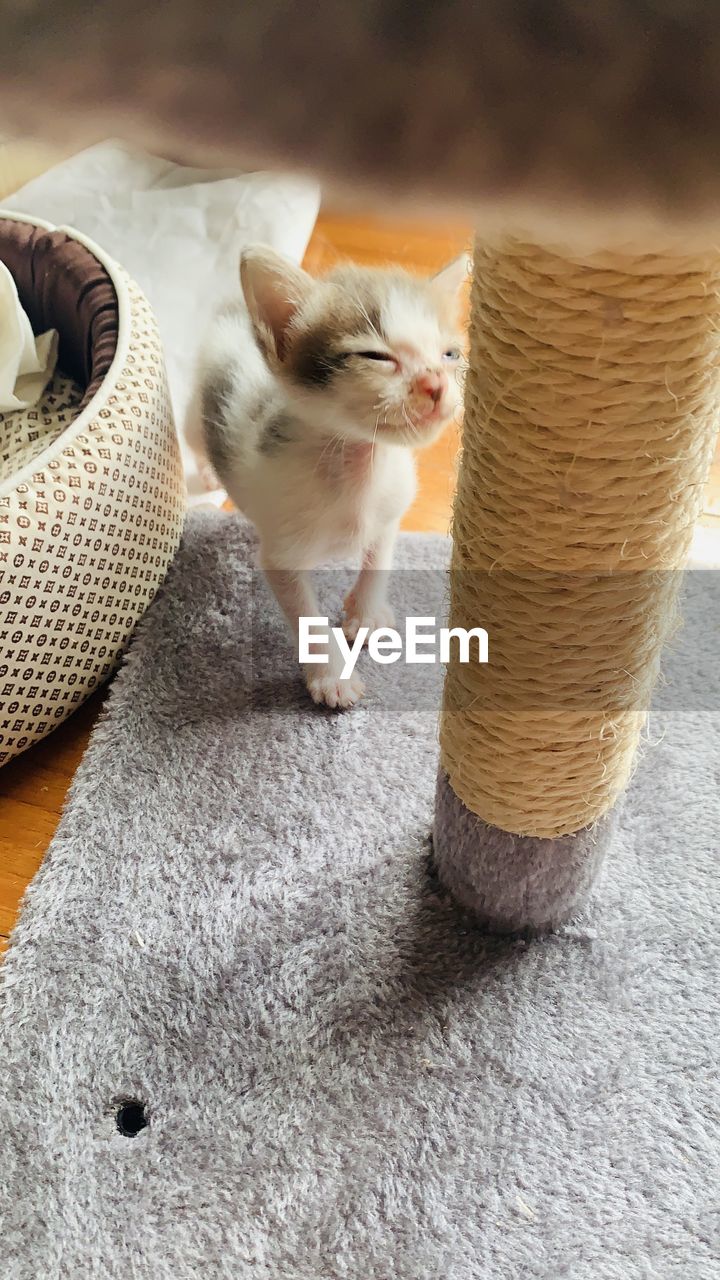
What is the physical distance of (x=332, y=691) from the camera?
3.84ft

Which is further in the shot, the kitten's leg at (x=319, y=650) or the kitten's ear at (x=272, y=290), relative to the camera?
the kitten's leg at (x=319, y=650)

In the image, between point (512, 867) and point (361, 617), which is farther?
point (361, 617)

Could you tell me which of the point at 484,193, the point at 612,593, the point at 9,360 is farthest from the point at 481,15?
the point at 9,360

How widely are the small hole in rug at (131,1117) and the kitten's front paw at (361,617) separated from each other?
591 mm

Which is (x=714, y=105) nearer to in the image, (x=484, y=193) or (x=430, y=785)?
(x=484, y=193)

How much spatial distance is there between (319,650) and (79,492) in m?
0.33

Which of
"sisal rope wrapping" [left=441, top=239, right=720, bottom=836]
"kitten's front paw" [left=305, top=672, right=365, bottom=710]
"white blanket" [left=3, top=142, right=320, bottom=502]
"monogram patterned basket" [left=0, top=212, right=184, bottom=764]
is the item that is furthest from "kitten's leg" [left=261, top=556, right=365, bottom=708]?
"white blanket" [left=3, top=142, right=320, bottom=502]

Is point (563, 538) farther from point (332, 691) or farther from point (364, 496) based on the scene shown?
point (332, 691)

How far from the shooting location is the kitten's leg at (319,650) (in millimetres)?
1149

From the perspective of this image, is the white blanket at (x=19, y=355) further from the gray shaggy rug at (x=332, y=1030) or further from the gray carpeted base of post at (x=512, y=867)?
the gray carpeted base of post at (x=512, y=867)

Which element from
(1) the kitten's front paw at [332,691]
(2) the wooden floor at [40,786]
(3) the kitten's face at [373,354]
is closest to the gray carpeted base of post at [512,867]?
(1) the kitten's front paw at [332,691]

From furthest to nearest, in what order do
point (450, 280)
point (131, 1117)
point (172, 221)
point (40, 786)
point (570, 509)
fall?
1. point (172, 221)
2. point (40, 786)
3. point (450, 280)
4. point (131, 1117)
5. point (570, 509)

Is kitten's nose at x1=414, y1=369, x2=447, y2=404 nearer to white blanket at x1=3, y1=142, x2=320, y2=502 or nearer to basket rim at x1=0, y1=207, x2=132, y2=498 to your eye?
basket rim at x1=0, y1=207, x2=132, y2=498

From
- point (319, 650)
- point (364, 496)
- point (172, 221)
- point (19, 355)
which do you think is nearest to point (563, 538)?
point (364, 496)
